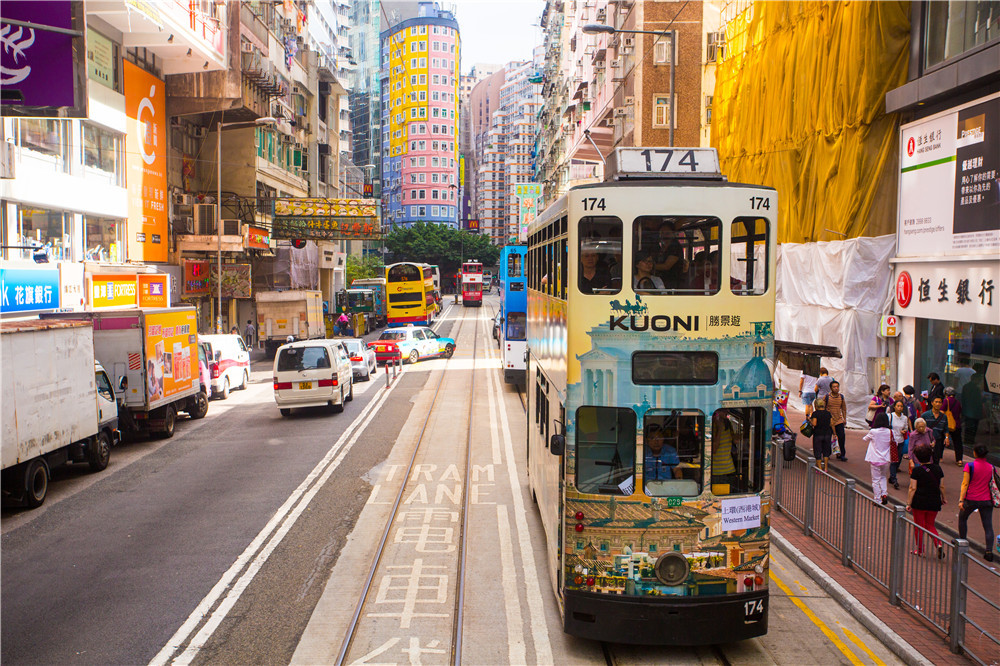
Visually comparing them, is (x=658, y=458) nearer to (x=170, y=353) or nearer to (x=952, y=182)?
(x=952, y=182)

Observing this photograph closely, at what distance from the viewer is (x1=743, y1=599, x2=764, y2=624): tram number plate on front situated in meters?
7.24

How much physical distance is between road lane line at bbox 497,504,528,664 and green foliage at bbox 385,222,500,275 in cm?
8821

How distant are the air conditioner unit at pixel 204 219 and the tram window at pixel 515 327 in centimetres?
1615

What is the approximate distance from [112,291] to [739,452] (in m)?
24.3

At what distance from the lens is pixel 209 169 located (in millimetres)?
39875

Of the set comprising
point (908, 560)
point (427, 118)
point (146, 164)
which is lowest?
point (908, 560)

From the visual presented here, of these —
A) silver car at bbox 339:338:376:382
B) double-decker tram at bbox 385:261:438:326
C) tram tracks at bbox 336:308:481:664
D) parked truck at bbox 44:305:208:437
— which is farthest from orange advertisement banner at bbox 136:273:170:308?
double-decker tram at bbox 385:261:438:326

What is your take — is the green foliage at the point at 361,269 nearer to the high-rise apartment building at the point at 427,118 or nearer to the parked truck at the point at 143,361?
the high-rise apartment building at the point at 427,118

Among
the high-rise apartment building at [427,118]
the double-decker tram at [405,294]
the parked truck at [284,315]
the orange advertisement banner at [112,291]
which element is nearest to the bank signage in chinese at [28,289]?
the orange advertisement banner at [112,291]

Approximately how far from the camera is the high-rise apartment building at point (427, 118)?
124500mm

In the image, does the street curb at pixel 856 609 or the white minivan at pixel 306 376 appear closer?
the street curb at pixel 856 609

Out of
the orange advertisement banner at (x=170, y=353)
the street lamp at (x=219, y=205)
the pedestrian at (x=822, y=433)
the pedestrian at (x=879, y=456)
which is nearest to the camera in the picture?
the pedestrian at (x=879, y=456)

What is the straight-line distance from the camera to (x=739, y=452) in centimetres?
725

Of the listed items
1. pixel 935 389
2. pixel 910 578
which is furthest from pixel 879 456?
pixel 935 389
